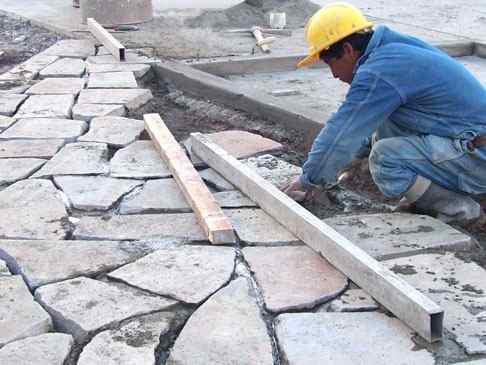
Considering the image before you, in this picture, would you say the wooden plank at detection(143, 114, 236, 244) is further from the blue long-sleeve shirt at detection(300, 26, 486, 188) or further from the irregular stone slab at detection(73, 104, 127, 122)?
the irregular stone slab at detection(73, 104, 127, 122)

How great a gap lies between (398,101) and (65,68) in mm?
4777

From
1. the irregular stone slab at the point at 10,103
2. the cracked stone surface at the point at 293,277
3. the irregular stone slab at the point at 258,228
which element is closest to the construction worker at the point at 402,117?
the irregular stone slab at the point at 258,228

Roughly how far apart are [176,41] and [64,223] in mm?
5314

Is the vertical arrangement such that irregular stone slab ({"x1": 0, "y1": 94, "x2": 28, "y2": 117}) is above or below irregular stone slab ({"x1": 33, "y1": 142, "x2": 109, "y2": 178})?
above

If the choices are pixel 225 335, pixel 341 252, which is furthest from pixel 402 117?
pixel 225 335

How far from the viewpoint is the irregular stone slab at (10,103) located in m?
6.18

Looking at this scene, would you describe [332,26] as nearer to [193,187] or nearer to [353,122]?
[353,122]

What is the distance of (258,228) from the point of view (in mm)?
3924

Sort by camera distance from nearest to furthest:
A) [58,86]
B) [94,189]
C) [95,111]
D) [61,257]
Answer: [61,257]
[94,189]
[95,111]
[58,86]

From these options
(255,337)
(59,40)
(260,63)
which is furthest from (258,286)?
(59,40)

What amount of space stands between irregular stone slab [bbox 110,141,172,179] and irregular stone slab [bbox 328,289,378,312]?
1874 mm

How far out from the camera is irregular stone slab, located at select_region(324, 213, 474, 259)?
3.66m

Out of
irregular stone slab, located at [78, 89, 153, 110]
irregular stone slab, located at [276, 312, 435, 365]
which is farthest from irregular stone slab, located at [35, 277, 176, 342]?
irregular stone slab, located at [78, 89, 153, 110]

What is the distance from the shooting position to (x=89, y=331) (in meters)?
2.94
